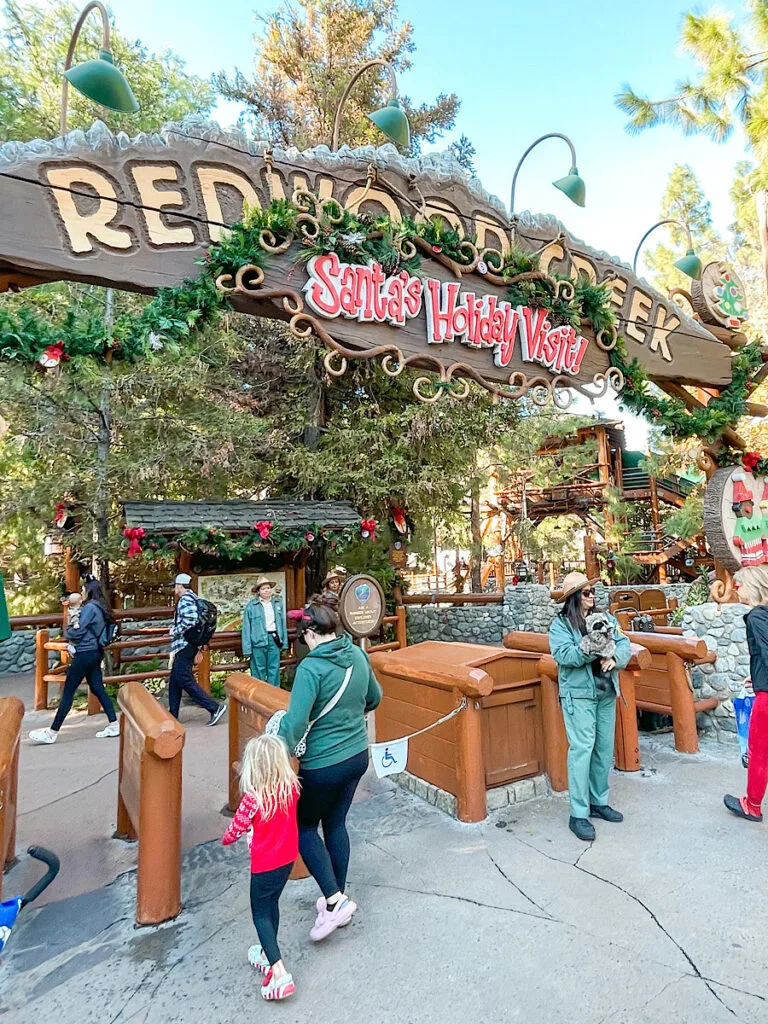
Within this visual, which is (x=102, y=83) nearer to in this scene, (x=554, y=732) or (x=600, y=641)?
(x=600, y=641)

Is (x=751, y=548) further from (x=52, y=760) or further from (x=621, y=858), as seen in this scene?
(x=52, y=760)

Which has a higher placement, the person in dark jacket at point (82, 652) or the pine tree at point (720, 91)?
the pine tree at point (720, 91)

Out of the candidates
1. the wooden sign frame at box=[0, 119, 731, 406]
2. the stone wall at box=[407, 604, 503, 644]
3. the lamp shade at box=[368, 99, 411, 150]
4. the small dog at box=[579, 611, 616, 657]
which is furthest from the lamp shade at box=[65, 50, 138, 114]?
the stone wall at box=[407, 604, 503, 644]

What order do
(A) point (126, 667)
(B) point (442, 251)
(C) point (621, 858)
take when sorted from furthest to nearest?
(A) point (126, 667) → (B) point (442, 251) → (C) point (621, 858)

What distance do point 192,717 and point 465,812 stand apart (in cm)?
488

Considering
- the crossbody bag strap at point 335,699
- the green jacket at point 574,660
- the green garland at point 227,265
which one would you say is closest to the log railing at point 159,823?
the crossbody bag strap at point 335,699

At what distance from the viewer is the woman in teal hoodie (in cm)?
267

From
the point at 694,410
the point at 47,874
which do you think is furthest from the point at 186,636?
the point at 694,410

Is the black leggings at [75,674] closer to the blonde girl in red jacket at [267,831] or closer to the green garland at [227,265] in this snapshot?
the green garland at [227,265]

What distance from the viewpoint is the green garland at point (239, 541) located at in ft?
25.7

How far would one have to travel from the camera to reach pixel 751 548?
6.16 m

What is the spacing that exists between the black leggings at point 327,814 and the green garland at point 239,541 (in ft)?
18.6

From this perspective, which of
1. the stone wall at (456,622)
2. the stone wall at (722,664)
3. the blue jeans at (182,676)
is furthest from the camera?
the stone wall at (456,622)

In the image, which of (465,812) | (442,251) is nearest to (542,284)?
(442,251)
